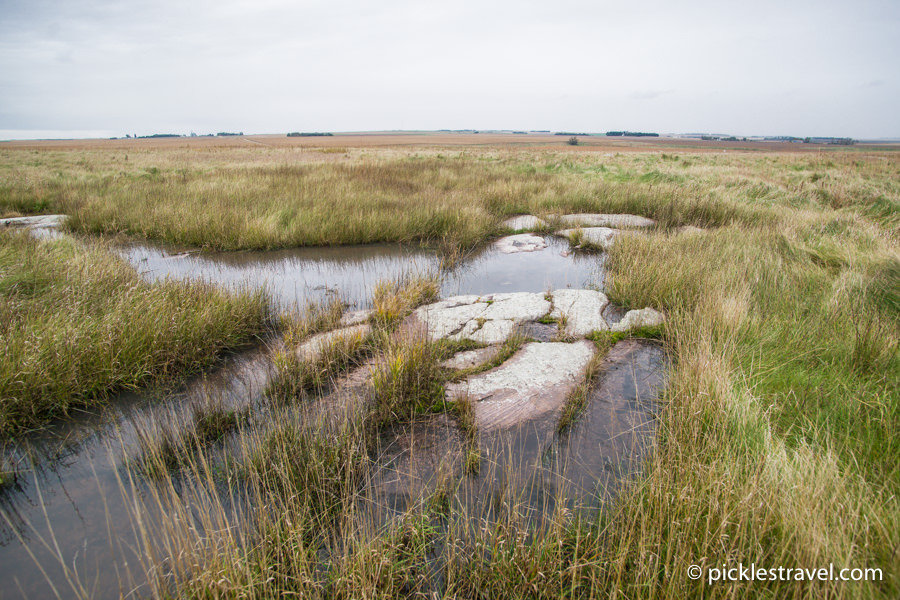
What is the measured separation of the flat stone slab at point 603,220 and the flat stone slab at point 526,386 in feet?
18.9

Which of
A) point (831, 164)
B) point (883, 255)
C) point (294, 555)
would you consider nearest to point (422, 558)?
point (294, 555)

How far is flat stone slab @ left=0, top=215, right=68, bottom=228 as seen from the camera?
8.96 m

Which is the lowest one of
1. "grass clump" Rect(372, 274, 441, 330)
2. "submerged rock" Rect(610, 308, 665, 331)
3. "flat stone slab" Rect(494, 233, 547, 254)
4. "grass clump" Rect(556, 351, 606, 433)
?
"grass clump" Rect(556, 351, 606, 433)

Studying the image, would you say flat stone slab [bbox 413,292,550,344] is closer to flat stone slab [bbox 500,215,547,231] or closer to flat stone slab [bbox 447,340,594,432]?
flat stone slab [bbox 447,340,594,432]

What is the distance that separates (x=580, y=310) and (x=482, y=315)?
46.8 inches

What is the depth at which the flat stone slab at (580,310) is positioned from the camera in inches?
178

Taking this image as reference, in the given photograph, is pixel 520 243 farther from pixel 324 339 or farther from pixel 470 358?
pixel 324 339

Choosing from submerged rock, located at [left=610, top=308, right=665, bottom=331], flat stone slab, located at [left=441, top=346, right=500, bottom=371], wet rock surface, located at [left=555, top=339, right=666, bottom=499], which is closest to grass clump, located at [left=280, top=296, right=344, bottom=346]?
flat stone slab, located at [left=441, top=346, right=500, bottom=371]

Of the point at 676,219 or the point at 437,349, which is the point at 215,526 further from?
the point at 676,219

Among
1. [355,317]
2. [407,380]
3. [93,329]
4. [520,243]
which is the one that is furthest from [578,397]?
[520,243]

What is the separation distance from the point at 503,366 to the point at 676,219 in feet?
24.7

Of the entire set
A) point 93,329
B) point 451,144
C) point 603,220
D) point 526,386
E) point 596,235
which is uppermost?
point 451,144

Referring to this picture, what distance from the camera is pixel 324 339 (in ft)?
12.5

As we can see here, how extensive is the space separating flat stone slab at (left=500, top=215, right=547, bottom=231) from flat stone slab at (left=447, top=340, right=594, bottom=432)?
5.94 meters
